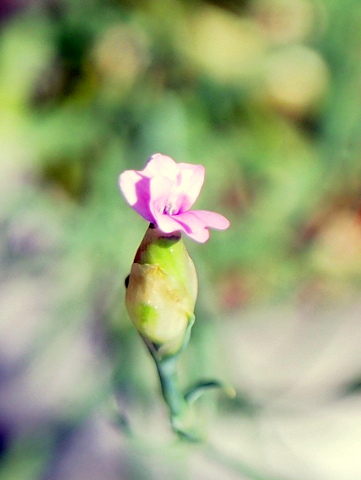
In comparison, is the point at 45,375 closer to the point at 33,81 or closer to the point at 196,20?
the point at 33,81

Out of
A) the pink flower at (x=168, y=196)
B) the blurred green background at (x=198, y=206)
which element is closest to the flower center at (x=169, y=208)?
the pink flower at (x=168, y=196)

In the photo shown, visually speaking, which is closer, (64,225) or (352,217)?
(64,225)

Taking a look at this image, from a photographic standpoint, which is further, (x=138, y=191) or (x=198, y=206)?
(x=198, y=206)

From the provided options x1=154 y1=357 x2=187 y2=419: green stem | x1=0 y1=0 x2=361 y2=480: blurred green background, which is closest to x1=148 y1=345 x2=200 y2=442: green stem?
x1=154 y1=357 x2=187 y2=419: green stem

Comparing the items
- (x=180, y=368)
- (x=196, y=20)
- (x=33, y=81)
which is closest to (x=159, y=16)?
(x=196, y=20)

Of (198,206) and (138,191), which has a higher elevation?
(198,206)

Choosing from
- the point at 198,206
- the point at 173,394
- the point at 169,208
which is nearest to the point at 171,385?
the point at 173,394

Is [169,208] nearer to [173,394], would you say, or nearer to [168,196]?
[168,196]
